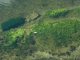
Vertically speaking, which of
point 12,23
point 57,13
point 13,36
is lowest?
point 13,36

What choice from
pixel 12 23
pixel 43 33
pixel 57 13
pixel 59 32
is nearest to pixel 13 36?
pixel 43 33

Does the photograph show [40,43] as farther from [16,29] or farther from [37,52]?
[16,29]

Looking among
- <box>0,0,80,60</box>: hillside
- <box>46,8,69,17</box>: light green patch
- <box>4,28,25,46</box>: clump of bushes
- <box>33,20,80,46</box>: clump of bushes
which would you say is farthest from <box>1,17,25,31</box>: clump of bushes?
<box>33,20,80,46</box>: clump of bushes

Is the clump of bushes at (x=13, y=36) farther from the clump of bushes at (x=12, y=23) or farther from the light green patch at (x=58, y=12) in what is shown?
the light green patch at (x=58, y=12)

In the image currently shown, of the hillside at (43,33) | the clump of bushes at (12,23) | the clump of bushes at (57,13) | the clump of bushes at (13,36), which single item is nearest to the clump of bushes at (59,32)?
the hillside at (43,33)

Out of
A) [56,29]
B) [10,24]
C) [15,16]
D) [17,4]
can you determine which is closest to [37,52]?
[56,29]

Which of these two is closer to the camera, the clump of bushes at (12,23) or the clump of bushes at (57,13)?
the clump of bushes at (57,13)

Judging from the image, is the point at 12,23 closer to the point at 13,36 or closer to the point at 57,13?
the point at 13,36
